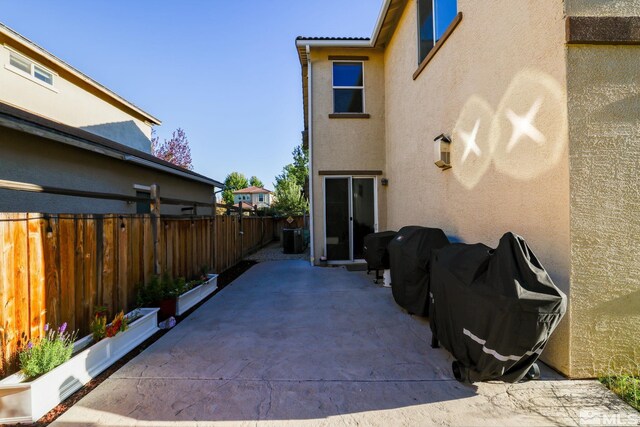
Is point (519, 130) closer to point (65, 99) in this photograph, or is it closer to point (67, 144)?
point (67, 144)

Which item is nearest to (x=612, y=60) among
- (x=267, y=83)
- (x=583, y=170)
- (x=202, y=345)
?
(x=583, y=170)

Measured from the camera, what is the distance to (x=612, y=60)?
8.21ft

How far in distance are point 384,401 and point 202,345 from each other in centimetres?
211

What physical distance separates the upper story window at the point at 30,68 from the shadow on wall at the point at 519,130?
1125 cm

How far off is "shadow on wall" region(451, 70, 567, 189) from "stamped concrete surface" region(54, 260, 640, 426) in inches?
78.6

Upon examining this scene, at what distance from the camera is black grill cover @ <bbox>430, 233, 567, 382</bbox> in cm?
200

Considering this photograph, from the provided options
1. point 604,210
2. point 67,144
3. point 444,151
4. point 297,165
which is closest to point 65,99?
point 67,144

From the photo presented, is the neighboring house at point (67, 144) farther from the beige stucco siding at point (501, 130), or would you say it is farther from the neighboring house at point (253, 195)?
the neighboring house at point (253, 195)

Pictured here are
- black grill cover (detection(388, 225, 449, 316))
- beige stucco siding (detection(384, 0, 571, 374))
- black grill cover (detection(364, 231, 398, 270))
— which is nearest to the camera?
beige stucco siding (detection(384, 0, 571, 374))

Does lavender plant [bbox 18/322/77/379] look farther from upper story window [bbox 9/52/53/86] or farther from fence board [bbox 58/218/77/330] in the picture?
upper story window [bbox 9/52/53/86]

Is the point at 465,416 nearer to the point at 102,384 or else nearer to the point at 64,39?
the point at 102,384

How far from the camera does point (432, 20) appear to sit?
512 centimetres

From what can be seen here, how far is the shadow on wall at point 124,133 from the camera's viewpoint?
10.8 meters

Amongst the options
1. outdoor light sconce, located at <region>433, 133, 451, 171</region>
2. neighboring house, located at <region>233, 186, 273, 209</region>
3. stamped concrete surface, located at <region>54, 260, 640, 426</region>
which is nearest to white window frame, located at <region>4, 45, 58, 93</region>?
stamped concrete surface, located at <region>54, 260, 640, 426</region>
